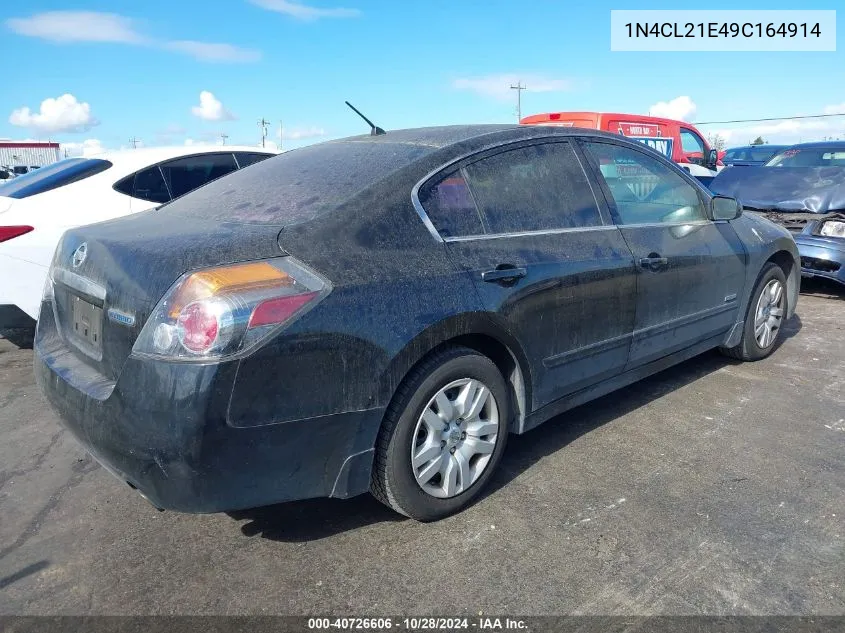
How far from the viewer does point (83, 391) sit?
2492 mm

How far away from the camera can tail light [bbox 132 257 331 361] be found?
219cm

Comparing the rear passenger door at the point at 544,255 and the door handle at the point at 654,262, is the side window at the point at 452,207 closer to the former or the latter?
the rear passenger door at the point at 544,255

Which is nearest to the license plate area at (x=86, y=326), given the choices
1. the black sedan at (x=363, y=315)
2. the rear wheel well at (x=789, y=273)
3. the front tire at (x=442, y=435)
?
the black sedan at (x=363, y=315)

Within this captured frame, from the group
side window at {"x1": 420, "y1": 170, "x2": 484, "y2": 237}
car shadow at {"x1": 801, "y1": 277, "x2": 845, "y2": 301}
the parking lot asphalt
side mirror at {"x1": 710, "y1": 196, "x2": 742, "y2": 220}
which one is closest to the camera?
the parking lot asphalt

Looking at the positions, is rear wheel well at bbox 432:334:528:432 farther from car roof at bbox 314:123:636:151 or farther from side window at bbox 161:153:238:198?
side window at bbox 161:153:238:198

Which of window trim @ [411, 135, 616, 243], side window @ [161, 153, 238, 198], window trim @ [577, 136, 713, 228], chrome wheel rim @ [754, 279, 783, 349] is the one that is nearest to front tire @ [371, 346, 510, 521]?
window trim @ [411, 135, 616, 243]

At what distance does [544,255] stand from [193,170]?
3.59 m

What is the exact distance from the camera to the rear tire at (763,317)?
15.7 ft

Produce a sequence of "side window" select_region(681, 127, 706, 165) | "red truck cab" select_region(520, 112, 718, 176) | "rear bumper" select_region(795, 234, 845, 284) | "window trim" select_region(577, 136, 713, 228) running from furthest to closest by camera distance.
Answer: "side window" select_region(681, 127, 706, 165) → "red truck cab" select_region(520, 112, 718, 176) → "rear bumper" select_region(795, 234, 845, 284) → "window trim" select_region(577, 136, 713, 228)

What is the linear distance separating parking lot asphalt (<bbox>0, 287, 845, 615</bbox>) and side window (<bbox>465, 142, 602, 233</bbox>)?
3.88 ft

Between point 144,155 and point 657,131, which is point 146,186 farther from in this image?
point 657,131


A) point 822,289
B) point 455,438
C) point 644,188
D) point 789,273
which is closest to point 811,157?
point 822,289

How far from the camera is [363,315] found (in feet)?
8.03

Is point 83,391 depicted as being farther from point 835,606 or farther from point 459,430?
point 835,606
